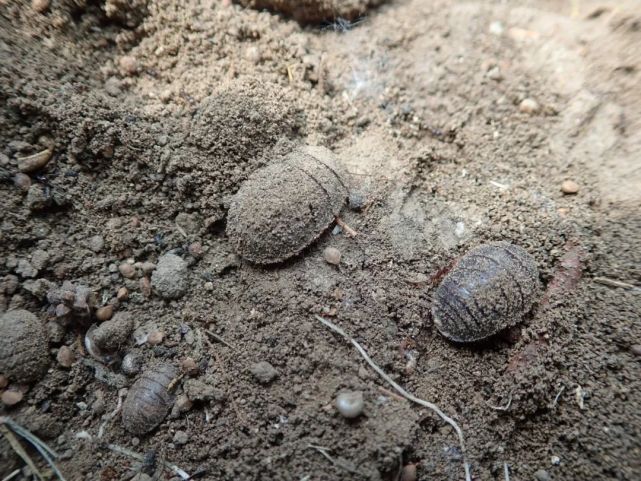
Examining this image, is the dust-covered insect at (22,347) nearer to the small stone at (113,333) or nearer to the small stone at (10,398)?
the small stone at (10,398)

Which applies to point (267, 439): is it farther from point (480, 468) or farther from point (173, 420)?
point (480, 468)

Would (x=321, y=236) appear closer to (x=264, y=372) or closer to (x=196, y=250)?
(x=196, y=250)

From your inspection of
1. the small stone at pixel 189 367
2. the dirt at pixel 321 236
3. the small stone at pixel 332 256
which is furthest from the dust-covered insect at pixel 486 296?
the small stone at pixel 189 367

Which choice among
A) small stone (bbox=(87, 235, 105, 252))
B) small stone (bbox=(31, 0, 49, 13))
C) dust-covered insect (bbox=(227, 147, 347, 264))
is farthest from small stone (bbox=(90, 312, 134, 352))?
small stone (bbox=(31, 0, 49, 13))

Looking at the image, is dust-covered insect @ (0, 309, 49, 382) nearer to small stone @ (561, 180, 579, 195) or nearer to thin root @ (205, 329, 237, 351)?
thin root @ (205, 329, 237, 351)

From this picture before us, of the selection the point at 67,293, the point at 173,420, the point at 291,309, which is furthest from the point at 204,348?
the point at 67,293

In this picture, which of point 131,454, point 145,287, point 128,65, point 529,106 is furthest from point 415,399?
point 128,65
